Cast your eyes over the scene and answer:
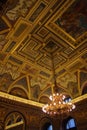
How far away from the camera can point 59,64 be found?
35.4 ft

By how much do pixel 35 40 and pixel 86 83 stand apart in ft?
16.7

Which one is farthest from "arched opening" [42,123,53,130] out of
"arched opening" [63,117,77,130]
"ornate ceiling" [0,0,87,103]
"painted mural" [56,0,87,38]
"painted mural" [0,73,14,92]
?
"painted mural" [56,0,87,38]

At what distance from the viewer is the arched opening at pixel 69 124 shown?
11.7m

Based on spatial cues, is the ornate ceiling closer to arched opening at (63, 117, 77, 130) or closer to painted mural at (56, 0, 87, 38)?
painted mural at (56, 0, 87, 38)

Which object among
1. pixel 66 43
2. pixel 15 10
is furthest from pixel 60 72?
pixel 15 10

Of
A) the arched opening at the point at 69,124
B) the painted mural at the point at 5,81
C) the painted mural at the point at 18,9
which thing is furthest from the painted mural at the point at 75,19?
the arched opening at the point at 69,124

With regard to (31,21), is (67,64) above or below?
below

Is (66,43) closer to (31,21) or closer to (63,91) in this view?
(31,21)

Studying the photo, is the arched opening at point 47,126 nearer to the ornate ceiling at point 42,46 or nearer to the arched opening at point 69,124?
the arched opening at point 69,124

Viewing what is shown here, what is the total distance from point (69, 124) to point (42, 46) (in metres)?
6.25

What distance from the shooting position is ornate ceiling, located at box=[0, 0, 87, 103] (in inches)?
289

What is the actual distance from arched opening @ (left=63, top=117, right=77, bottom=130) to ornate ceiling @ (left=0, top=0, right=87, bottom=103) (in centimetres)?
175

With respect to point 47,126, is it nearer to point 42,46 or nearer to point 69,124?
point 69,124

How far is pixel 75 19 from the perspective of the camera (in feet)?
26.0
